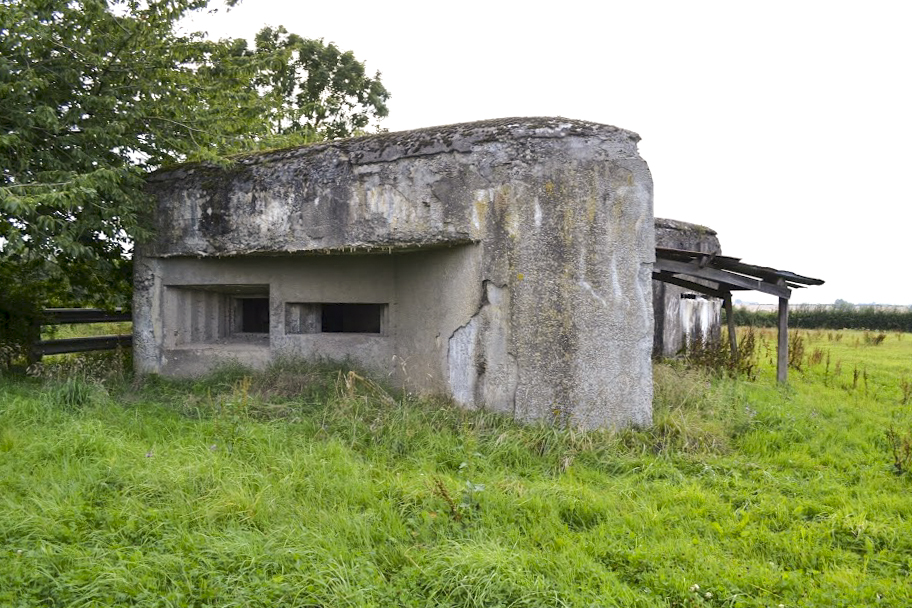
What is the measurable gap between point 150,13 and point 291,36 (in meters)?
12.7

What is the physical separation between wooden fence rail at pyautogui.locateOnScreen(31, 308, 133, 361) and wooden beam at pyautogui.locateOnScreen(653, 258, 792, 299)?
22.8ft

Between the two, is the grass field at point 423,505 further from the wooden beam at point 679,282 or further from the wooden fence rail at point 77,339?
the wooden beam at point 679,282

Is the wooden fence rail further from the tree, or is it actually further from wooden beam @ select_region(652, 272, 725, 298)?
wooden beam @ select_region(652, 272, 725, 298)

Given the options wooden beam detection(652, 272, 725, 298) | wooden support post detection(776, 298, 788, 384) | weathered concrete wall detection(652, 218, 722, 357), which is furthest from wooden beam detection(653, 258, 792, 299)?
weathered concrete wall detection(652, 218, 722, 357)

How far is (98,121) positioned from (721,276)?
23.1ft

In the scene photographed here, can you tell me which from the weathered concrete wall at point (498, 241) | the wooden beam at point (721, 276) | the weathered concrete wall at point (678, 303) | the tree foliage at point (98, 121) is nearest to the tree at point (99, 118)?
the tree foliage at point (98, 121)

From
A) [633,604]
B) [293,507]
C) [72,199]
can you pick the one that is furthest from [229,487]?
[72,199]

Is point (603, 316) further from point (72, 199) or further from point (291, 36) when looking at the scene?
point (291, 36)

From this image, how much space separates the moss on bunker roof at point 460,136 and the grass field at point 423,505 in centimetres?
219

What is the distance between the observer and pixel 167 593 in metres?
2.58

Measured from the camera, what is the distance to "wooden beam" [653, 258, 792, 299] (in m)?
7.12

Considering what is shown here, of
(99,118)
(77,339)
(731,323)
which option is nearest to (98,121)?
(99,118)

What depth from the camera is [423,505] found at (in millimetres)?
3389

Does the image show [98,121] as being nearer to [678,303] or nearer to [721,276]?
[721,276]
